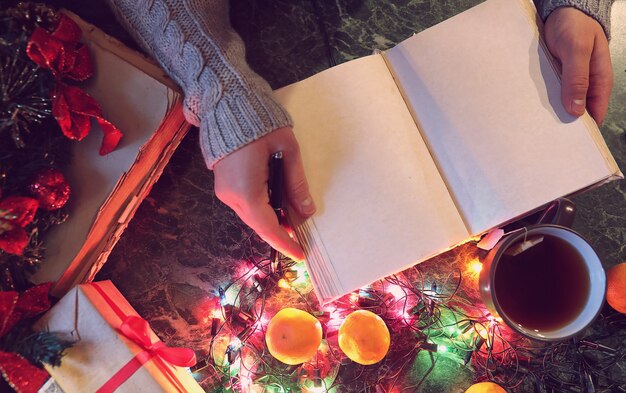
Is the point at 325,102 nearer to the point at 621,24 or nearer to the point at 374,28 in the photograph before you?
the point at 374,28

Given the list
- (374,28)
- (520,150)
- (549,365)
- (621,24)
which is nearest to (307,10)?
(374,28)

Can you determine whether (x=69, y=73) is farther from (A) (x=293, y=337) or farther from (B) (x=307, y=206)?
(A) (x=293, y=337)

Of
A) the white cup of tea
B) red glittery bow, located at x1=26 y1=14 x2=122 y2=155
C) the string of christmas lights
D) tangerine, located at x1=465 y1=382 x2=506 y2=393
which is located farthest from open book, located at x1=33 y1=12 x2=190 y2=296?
tangerine, located at x1=465 y1=382 x2=506 y2=393

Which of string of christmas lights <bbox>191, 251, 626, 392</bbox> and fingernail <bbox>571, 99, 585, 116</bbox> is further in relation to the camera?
string of christmas lights <bbox>191, 251, 626, 392</bbox>

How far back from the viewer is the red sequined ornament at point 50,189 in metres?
0.62

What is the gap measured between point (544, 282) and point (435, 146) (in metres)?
0.27

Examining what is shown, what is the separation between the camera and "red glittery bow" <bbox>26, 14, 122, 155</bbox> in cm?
58

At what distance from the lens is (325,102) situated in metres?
0.68

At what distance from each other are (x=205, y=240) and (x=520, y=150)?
0.54m

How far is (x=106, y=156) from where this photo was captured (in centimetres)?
68

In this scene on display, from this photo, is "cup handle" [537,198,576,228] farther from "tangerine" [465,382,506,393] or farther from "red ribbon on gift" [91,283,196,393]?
"red ribbon on gift" [91,283,196,393]

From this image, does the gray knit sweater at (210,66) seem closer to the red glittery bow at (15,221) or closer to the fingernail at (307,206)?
the fingernail at (307,206)

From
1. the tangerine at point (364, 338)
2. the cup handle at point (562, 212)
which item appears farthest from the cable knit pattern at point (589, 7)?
the tangerine at point (364, 338)

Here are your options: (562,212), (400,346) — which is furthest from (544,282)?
(400,346)
